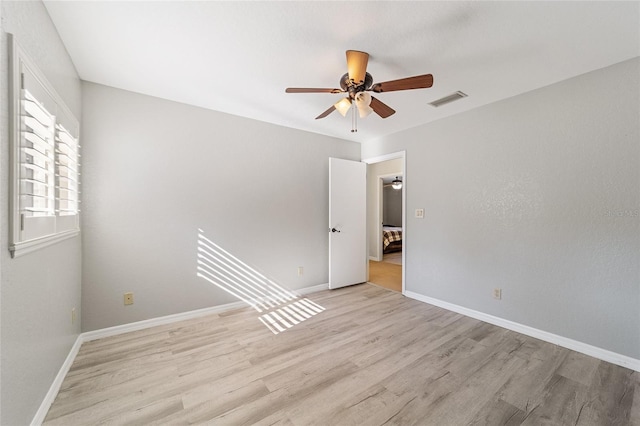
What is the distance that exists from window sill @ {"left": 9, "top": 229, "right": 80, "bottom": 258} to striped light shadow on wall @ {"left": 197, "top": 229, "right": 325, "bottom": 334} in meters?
1.24

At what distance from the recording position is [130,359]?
2053 mm

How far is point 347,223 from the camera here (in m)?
4.01

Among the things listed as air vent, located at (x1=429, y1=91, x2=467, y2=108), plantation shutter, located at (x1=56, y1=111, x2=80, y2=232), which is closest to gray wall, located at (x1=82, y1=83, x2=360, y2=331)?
plantation shutter, located at (x1=56, y1=111, x2=80, y2=232)

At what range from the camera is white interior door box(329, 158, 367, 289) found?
3846 mm

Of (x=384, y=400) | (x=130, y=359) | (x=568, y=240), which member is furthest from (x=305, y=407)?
(x=568, y=240)

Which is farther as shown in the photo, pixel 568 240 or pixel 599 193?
pixel 568 240

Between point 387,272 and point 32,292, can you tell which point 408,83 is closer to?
point 32,292

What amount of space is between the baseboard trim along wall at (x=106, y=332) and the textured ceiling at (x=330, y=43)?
7.93 feet

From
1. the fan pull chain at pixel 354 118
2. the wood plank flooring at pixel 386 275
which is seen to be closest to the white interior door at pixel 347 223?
the wood plank flooring at pixel 386 275

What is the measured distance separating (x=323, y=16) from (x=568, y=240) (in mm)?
2842

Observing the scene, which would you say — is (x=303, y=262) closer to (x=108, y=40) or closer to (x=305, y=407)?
(x=305, y=407)

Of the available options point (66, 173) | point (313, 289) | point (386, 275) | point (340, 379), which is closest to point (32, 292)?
point (66, 173)

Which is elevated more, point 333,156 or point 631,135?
point 333,156

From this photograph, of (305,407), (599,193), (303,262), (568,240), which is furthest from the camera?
(303,262)
